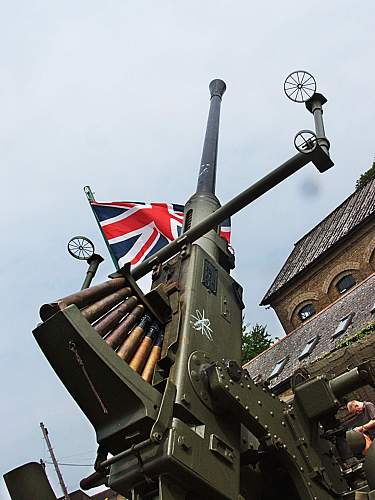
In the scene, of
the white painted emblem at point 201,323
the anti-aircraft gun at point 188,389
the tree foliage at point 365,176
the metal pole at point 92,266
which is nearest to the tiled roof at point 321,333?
the metal pole at point 92,266

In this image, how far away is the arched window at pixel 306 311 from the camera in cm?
2684

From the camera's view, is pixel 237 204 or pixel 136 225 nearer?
pixel 237 204

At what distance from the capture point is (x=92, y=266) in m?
6.73

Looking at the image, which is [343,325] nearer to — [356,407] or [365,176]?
[356,407]

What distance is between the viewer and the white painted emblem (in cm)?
521

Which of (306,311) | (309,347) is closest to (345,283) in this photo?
(306,311)

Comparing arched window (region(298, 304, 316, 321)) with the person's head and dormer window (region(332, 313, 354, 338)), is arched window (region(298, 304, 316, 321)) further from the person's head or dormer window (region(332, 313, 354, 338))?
the person's head

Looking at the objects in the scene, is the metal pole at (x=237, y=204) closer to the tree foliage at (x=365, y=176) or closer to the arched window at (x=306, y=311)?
the arched window at (x=306, y=311)

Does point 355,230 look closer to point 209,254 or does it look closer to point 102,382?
point 209,254

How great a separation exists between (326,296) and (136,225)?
18338 mm

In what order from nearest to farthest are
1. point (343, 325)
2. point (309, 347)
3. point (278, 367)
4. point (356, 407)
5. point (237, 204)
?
point (237, 204) < point (356, 407) < point (343, 325) < point (309, 347) < point (278, 367)

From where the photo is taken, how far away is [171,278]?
230 inches

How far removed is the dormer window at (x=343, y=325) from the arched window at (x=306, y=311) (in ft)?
29.7


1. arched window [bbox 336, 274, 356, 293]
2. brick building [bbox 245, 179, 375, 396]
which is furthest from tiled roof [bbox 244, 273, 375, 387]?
arched window [bbox 336, 274, 356, 293]
